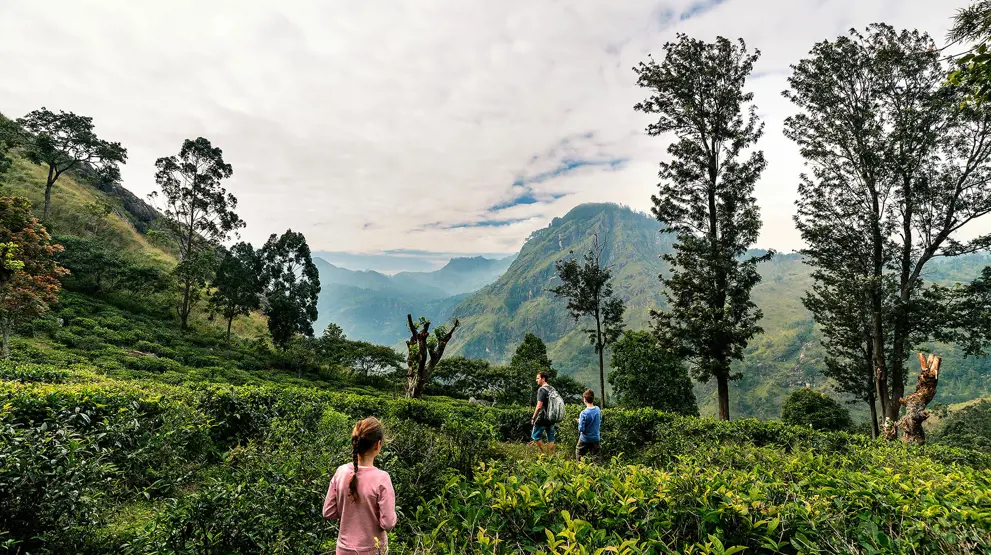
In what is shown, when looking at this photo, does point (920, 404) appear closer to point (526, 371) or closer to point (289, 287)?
point (526, 371)

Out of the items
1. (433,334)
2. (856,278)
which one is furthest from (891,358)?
(433,334)

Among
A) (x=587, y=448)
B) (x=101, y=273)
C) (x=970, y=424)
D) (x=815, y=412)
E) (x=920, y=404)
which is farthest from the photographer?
(x=970, y=424)

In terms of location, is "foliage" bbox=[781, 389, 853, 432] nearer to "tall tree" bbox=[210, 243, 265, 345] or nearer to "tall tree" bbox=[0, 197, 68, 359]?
"tall tree" bbox=[0, 197, 68, 359]

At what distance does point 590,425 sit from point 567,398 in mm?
32518

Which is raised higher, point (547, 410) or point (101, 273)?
point (101, 273)

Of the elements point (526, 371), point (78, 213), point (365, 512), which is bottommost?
point (526, 371)

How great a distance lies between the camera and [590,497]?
A: 2.99m

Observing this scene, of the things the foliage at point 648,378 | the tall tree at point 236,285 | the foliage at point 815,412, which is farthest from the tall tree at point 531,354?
the tall tree at point 236,285

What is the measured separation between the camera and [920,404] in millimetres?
9148

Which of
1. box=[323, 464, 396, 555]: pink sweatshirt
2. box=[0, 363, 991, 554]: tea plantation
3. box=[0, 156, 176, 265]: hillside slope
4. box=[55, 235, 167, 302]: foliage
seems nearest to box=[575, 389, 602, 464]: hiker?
box=[0, 363, 991, 554]: tea plantation

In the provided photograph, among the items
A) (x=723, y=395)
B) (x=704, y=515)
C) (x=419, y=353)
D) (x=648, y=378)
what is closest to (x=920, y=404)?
(x=723, y=395)

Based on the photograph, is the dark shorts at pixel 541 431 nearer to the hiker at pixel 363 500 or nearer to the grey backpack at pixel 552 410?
the grey backpack at pixel 552 410

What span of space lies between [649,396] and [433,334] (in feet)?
71.9

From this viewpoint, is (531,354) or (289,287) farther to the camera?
(531,354)
